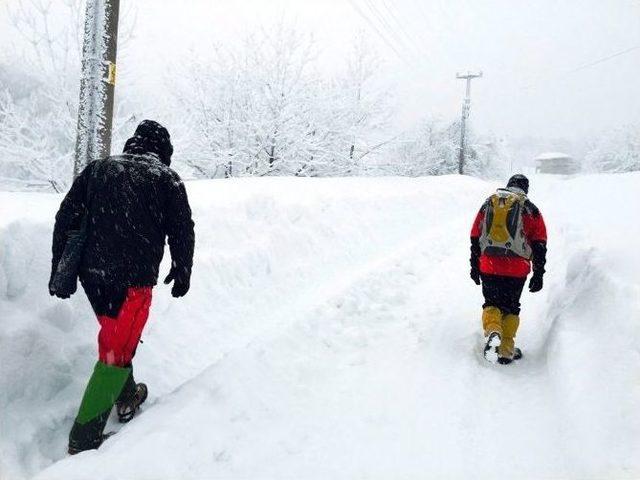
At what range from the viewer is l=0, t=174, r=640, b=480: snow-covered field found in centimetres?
260

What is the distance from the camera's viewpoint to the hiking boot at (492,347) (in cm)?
396

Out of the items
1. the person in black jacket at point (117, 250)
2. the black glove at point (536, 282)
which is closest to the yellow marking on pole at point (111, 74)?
the person in black jacket at point (117, 250)

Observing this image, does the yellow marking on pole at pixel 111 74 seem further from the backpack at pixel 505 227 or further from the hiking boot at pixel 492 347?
the hiking boot at pixel 492 347

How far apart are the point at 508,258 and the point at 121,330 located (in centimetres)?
332

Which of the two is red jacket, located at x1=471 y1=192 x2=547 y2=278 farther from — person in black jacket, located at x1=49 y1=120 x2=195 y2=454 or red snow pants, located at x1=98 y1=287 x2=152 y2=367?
red snow pants, located at x1=98 y1=287 x2=152 y2=367

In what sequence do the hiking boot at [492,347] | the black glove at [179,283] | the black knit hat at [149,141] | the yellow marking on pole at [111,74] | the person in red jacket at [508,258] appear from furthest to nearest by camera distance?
the yellow marking on pole at [111,74], the person in red jacket at [508,258], the hiking boot at [492,347], the black knit hat at [149,141], the black glove at [179,283]

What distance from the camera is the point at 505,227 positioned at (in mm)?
4211

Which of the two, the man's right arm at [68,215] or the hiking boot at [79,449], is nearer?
the hiking boot at [79,449]

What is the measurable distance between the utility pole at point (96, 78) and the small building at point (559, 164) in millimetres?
100552

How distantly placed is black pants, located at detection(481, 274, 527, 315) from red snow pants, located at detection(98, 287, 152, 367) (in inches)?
121

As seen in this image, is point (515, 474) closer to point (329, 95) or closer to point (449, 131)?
point (329, 95)

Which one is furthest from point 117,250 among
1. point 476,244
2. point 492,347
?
point 476,244

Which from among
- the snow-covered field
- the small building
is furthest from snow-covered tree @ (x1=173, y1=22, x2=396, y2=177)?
the small building

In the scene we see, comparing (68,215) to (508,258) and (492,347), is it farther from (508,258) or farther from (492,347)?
(508,258)
